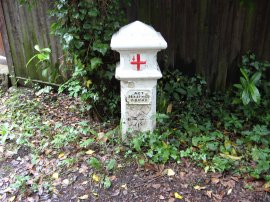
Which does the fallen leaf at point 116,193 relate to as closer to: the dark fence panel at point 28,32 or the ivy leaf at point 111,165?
the ivy leaf at point 111,165

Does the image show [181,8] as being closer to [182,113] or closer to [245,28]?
[245,28]

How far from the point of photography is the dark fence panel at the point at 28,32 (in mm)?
4863

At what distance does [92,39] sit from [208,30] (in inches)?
70.4

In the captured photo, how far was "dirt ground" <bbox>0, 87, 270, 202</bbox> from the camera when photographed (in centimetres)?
292

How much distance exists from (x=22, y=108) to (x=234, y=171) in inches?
137

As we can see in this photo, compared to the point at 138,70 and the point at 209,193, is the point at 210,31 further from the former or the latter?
the point at 209,193

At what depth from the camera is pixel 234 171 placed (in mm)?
3129

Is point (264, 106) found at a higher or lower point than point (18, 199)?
higher

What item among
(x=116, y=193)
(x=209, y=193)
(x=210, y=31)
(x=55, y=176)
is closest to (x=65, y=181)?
(x=55, y=176)

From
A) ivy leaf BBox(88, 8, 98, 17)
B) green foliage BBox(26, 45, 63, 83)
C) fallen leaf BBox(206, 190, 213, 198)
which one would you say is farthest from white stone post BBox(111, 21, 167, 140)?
green foliage BBox(26, 45, 63, 83)

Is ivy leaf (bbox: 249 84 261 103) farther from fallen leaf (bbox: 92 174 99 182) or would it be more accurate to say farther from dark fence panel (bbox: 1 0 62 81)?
dark fence panel (bbox: 1 0 62 81)

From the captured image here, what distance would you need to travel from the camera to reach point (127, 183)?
3098 millimetres

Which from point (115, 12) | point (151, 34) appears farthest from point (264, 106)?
point (115, 12)

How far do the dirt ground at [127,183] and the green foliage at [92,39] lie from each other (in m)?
0.93
